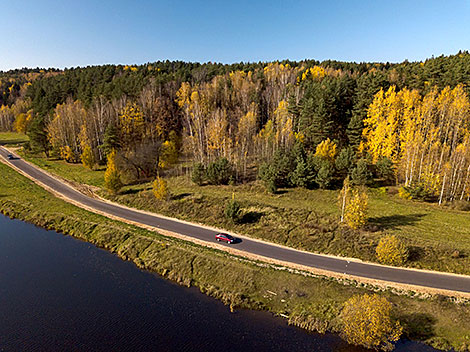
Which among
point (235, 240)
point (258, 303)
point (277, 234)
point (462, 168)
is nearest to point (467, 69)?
point (462, 168)

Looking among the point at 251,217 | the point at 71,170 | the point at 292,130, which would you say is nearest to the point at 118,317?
the point at 251,217

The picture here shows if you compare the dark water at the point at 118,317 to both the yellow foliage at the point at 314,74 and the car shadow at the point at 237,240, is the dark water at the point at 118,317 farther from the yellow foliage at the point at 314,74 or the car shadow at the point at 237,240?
the yellow foliage at the point at 314,74

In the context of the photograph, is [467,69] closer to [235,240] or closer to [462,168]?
[462,168]

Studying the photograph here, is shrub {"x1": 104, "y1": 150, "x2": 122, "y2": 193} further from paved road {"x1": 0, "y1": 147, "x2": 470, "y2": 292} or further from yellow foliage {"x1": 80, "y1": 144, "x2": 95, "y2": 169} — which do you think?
yellow foliage {"x1": 80, "y1": 144, "x2": 95, "y2": 169}

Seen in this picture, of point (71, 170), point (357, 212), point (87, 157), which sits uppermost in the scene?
point (87, 157)

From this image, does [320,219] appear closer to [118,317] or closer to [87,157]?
[118,317]

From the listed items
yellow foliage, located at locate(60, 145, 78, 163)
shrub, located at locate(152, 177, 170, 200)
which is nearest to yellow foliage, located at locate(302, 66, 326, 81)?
shrub, located at locate(152, 177, 170, 200)
